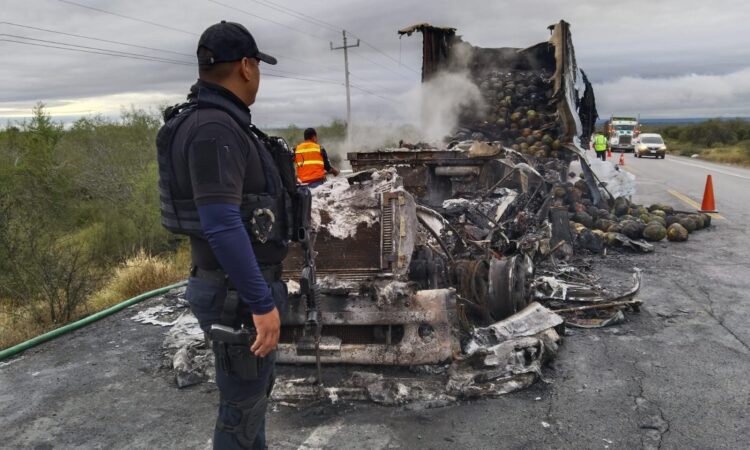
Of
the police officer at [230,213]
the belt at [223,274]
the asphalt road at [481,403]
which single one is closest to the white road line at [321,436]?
the asphalt road at [481,403]

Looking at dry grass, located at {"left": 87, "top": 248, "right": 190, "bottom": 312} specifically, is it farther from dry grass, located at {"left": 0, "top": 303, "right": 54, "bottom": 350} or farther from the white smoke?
the white smoke

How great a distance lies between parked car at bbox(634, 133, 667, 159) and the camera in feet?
98.5

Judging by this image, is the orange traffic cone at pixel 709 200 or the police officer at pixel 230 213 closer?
the police officer at pixel 230 213

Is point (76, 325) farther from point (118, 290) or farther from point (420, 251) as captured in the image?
point (420, 251)

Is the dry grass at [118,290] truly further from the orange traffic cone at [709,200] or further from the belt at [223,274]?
the orange traffic cone at [709,200]

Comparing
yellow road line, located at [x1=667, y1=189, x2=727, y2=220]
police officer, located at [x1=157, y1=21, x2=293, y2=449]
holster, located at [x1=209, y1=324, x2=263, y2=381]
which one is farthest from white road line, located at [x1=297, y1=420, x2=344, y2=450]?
yellow road line, located at [x1=667, y1=189, x2=727, y2=220]

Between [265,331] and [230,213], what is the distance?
48 centimetres

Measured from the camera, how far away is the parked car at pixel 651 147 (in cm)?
3002

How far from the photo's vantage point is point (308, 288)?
3008 mm

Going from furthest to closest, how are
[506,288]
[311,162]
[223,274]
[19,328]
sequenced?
[311,162] → [19,328] → [506,288] → [223,274]

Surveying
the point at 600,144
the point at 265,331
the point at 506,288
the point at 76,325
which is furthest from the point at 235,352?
the point at 600,144

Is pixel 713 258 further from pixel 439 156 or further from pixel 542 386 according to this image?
pixel 542 386

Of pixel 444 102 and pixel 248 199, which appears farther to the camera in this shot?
pixel 444 102

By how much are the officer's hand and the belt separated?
246 mm
